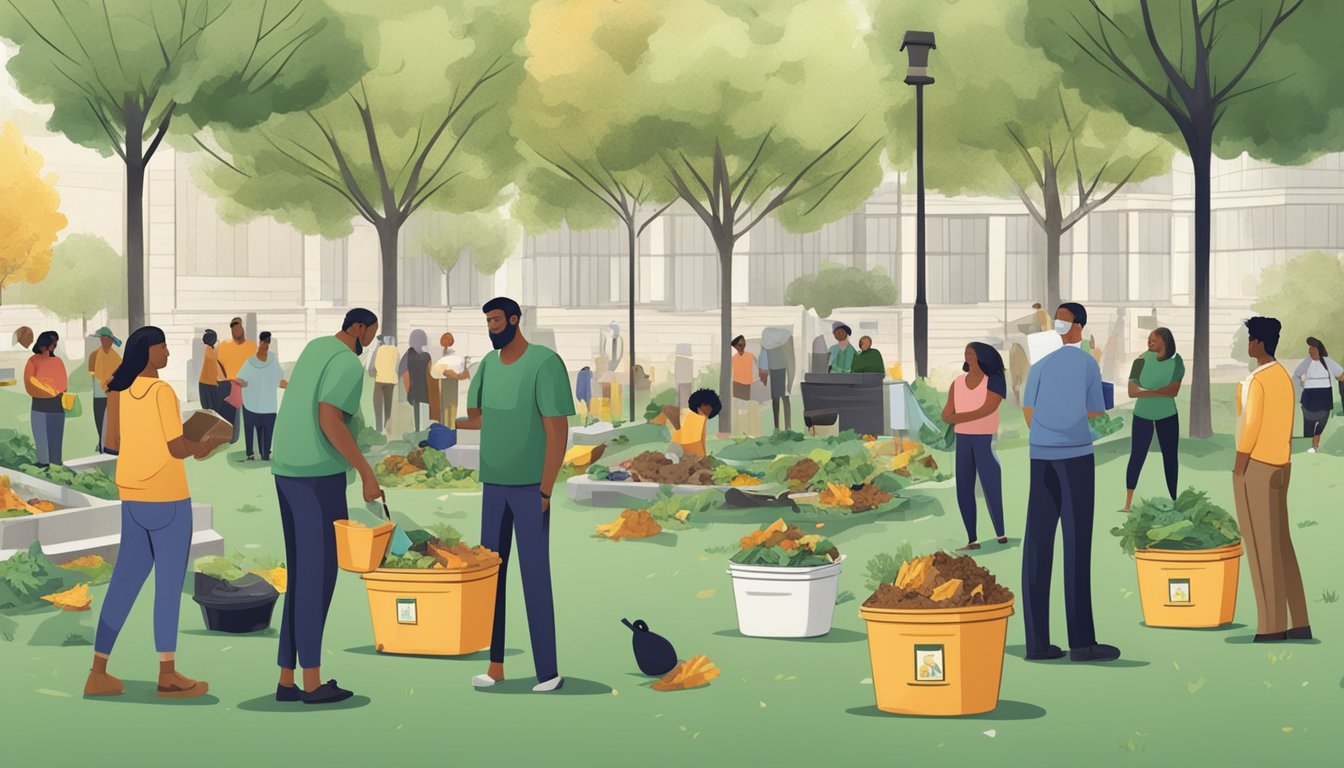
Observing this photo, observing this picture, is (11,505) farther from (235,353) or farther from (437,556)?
(235,353)

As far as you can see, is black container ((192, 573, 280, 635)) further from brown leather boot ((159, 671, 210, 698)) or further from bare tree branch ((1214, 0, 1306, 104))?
bare tree branch ((1214, 0, 1306, 104))

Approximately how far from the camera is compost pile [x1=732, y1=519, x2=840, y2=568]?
11375mm

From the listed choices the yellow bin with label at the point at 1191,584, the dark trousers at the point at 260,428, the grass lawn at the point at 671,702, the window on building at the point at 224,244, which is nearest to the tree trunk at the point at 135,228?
the dark trousers at the point at 260,428

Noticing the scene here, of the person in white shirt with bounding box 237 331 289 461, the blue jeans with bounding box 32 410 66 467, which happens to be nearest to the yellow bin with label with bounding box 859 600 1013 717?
the blue jeans with bounding box 32 410 66 467

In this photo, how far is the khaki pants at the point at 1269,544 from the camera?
1105cm

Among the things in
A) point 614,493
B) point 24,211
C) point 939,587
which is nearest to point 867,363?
point 614,493

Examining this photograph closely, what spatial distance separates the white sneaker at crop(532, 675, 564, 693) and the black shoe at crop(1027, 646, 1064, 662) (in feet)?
8.99

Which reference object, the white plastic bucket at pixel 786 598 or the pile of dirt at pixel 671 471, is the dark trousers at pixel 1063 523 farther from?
the pile of dirt at pixel 671 471

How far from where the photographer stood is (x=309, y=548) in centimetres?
945

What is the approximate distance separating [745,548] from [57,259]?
204 ft

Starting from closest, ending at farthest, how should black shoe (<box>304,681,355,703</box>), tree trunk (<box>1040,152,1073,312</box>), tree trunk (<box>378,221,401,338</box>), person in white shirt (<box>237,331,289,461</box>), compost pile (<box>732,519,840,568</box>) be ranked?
black shoe (<box>304,681,355,703</box>), compost pile (<box>732,519,840,568</box>), person in white shirt (<box>237,331,289,461</box>), tree trunk (<box>378,221,401,338</box>), tree trunk (<box>1040,152,1073,312</box>)

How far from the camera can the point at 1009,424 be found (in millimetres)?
A: 32125

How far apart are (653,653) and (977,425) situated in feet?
18.2

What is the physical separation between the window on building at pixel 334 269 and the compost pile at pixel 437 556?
60.0 metres
